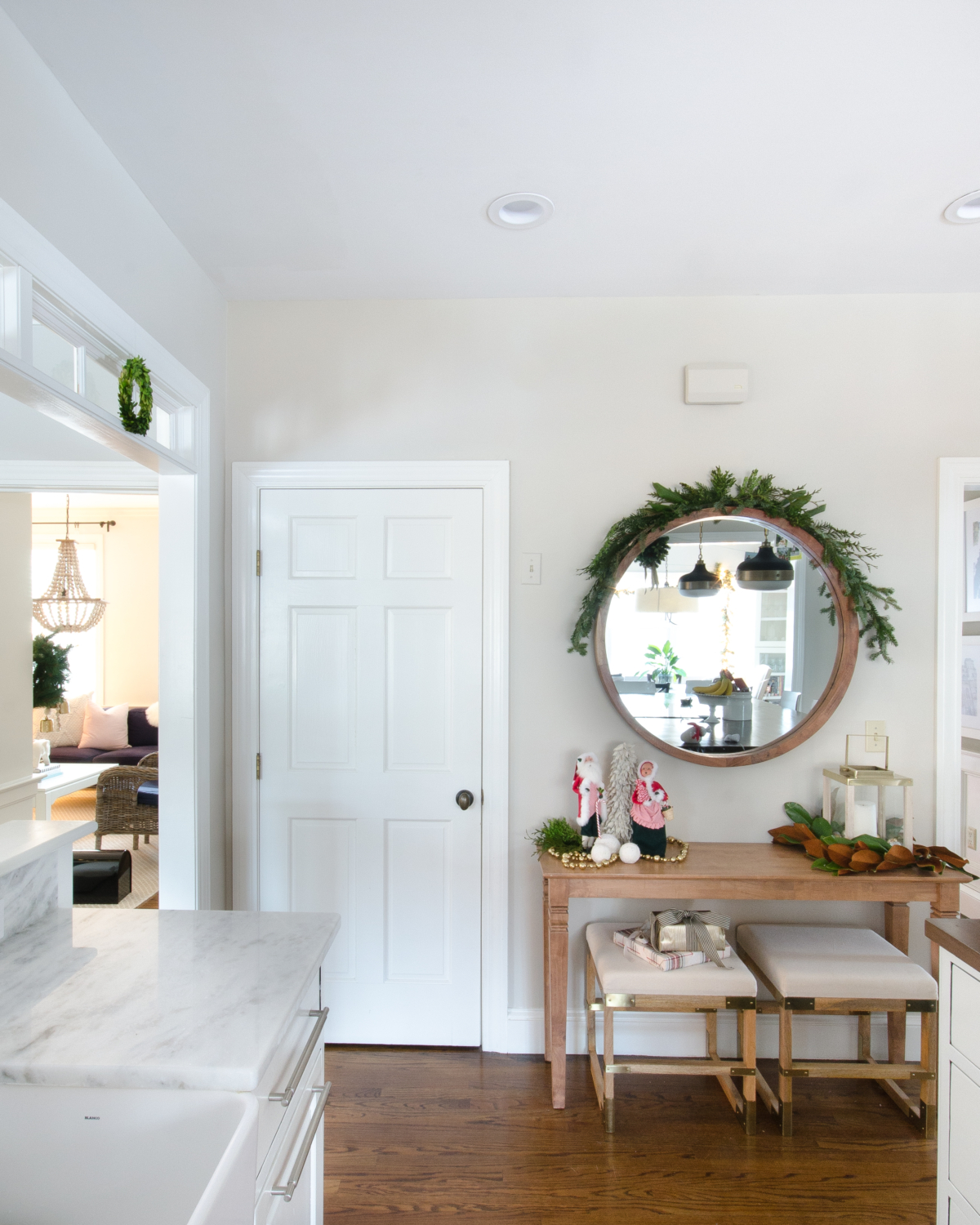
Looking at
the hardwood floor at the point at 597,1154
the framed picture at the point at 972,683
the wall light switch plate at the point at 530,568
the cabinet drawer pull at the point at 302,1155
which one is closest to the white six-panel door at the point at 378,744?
the wall light switch plate at the point at 530,568

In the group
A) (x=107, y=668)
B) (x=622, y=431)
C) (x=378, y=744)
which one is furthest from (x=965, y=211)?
(x=107, y=668)

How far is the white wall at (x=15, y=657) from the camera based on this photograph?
273 centimetres

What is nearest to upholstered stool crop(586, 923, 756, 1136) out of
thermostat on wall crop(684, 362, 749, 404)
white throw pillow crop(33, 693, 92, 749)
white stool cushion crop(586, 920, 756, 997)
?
white stool cushion crop(586, 920, 756, 997)

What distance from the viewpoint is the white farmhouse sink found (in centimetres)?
102

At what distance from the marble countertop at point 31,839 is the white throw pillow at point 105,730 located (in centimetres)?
497

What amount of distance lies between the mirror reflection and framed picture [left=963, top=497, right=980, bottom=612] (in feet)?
6.43

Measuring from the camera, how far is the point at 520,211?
202 cm

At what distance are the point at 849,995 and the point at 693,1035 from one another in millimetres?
635

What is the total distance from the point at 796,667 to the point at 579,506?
911 millimetres

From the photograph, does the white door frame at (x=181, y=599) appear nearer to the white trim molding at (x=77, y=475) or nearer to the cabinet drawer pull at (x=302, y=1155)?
the white trim molding at (x=77, y=475)

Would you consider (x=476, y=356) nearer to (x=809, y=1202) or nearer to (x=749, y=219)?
(x=749, y=219)

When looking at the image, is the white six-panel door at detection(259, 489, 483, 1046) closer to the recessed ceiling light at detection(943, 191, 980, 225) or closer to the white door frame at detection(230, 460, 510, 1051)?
the white door frame at detection(230, 460, 510, 1051)

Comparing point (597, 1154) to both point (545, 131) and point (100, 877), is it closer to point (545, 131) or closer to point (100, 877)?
point (545, 131)

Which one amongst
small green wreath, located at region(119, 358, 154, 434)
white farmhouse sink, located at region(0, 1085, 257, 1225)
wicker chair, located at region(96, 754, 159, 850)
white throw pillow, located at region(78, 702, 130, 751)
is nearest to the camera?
white farmhouse sink, located at region(0, 1085, 257, 1225)
